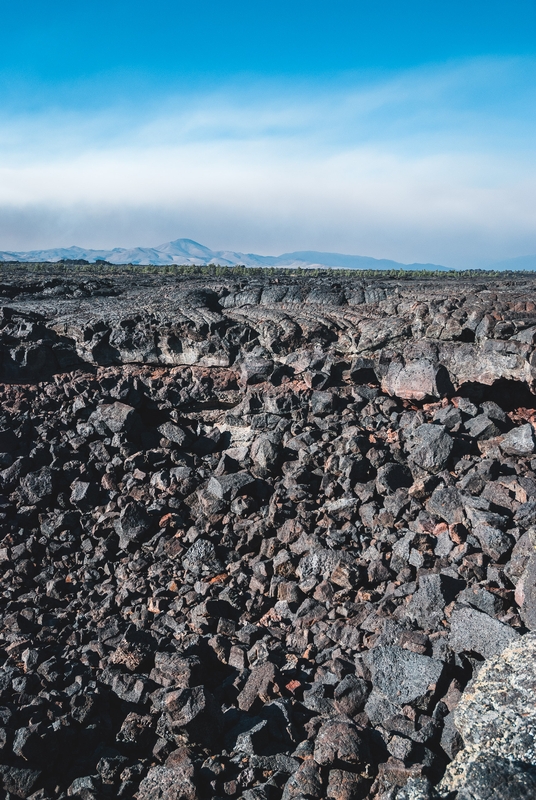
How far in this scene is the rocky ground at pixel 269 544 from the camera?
452 cm

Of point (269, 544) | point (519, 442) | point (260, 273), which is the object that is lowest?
point (269, 544)

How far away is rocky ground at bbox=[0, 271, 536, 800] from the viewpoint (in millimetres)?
4516

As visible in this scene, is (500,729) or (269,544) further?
(269,544)

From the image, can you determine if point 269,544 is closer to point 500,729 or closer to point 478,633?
point 478,633

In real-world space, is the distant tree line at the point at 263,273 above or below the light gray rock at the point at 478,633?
above

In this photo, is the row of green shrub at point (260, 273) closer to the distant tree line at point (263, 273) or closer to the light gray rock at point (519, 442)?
the distant tree line at point (263, 273)

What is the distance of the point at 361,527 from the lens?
7230 mm

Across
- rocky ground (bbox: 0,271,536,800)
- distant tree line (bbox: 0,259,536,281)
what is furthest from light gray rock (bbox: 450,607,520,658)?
distant tree line (bbox: 0,259,536,281)

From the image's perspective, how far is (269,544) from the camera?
24.0ft

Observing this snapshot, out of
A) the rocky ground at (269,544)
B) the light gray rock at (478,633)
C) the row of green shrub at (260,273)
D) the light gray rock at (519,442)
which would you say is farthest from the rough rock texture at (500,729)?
the row of green shrub at (260,273)

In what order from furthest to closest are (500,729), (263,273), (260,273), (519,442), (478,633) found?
(263,273) < (260,273) < (519,442) < (478,633) < (500,729)

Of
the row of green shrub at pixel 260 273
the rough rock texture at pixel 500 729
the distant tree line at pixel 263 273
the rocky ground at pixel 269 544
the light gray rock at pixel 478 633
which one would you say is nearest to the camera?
the rough rock texture at pixel 500 729

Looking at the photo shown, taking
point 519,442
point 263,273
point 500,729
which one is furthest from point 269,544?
point 263,273

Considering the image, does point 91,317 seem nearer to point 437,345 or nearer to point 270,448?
point 270,448
